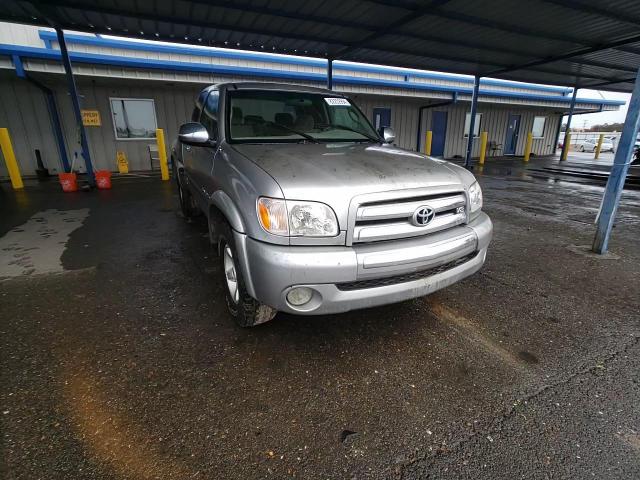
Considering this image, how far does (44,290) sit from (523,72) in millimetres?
15321

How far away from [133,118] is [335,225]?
13.3 meters

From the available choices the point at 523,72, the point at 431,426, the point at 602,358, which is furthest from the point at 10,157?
the point at 523,72

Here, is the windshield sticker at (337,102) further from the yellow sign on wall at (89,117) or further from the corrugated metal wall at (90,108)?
the yellow sign on wall at (89,117)

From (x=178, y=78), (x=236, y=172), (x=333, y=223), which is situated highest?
(x=178, y=78)

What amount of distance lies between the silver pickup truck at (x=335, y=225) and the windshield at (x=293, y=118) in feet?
0.73

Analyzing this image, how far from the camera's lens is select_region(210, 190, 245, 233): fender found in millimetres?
2066

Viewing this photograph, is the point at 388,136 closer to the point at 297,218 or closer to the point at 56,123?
the point at 297,218

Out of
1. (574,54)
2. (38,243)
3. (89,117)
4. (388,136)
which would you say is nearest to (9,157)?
(89,117)

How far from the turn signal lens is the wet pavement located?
918mm

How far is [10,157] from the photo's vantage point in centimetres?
852

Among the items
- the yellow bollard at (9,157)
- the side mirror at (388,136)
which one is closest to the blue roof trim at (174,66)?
the yellow bollard at (9,157)

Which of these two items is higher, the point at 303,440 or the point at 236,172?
the point at 236,172

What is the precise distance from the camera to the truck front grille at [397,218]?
1.98m

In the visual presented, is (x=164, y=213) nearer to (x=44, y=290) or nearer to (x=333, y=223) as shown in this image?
(x=44, y=290)
